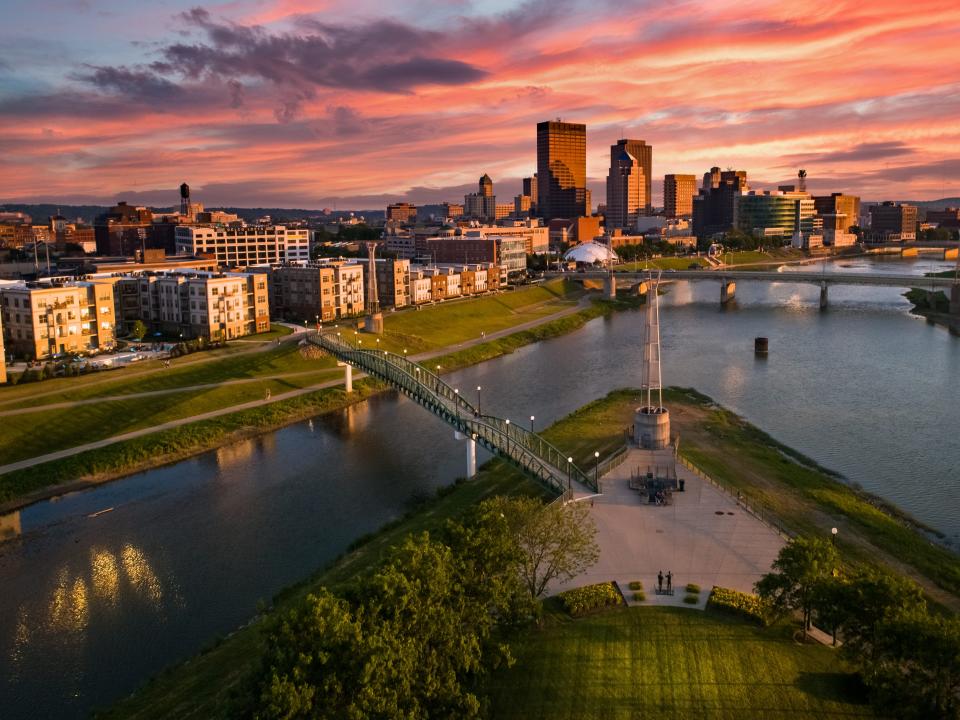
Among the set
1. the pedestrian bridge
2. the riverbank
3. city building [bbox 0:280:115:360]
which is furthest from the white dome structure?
the pedestrian bridge

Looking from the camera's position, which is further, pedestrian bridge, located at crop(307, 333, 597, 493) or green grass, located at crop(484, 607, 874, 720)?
pedestrian bridge, located at crop(307, 333, 597, 493)

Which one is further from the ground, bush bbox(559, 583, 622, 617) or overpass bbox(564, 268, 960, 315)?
overpass bbox(564, 268, 960, 315)

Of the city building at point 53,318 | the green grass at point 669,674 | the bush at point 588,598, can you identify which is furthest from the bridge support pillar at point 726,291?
the green grass at point 669,674

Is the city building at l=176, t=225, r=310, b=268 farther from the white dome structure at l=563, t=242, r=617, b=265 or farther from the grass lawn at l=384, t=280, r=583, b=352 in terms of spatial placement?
the white dome structure at l=563, t=242, r=617, b=265

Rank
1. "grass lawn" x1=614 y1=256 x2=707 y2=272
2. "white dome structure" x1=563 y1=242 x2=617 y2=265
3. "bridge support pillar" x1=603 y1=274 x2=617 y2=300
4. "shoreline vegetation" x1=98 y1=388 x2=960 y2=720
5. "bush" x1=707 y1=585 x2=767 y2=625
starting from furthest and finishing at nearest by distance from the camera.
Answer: "white dome structure" x1=563 y1=242 x2=617 y2=265 < "grass lawn" x1=614 y1=256 x2=707 y2=272 < "bridge support pillar" x1=603 y1=274 x2=617 y2=300 < "bush" x1=707 y1=585 x2=767 y2=625 < "shoreline vegetation" x1=98 y1=388 x2=960 y2=720

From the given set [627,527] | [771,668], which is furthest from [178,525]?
[771,668]

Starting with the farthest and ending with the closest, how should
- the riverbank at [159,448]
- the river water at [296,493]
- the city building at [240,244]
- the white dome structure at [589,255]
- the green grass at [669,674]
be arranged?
the white dome structure at [589,255] → the city building at [240,244] → the riverbank at [159,448] → the river water at [296,493] → the green grass at [669,674]

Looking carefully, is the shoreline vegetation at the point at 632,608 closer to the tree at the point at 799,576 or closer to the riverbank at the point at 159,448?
the tree at the point at 799,576
